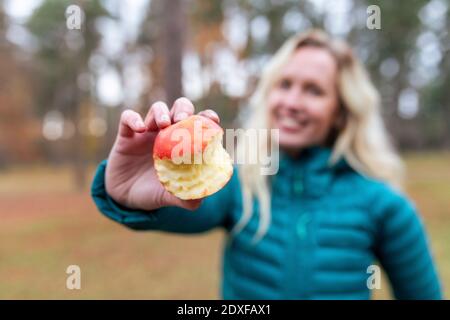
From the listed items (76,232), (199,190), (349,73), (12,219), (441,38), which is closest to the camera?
(199,190)

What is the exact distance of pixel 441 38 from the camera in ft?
46.9

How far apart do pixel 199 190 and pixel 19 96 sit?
67.9ft

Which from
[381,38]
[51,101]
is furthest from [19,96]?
[381,38]

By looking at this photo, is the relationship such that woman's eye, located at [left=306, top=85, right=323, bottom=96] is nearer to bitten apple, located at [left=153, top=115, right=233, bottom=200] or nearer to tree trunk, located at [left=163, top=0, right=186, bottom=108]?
bitten apple, located at [left=153, top=115, right=233, bottom=200]

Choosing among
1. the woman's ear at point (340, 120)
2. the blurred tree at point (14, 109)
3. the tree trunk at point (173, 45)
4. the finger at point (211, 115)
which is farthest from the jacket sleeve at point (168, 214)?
the blurred tree at point (14, 109)

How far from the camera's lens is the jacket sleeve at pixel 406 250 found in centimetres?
179

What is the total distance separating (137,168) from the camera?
115 cm

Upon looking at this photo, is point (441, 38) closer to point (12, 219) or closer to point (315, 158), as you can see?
point (12, 219)

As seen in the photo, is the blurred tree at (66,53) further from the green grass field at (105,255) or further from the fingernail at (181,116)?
the fingernail at (181,116)

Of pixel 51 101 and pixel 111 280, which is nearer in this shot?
pixel 111 280

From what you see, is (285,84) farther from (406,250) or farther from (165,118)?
(165,118)

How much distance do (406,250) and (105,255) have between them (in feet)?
17.6

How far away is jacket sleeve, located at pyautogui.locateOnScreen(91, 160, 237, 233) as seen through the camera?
4.08ft
